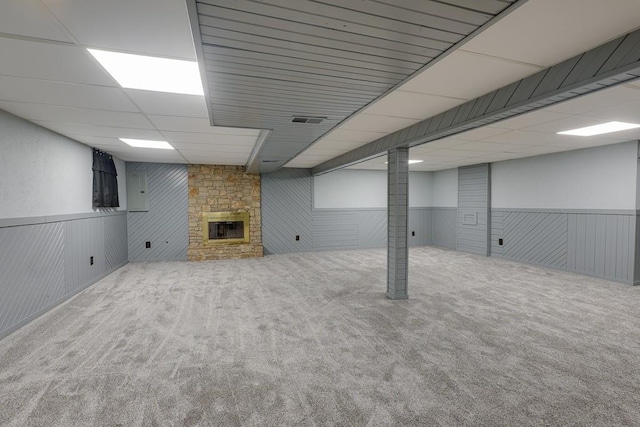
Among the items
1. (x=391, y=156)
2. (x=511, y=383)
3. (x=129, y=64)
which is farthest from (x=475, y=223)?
(x=129, y=64)

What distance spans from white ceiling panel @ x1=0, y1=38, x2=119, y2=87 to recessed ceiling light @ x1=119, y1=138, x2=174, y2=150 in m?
2.57

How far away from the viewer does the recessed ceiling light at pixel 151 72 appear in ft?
6.94

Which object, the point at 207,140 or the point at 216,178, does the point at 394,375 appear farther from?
the point at 216,178

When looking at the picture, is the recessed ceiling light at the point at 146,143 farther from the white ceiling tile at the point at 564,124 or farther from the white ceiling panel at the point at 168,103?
the white ceiling tile at the point at 564,124

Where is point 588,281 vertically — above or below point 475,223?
below

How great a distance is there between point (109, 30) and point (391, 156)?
11.8 feet

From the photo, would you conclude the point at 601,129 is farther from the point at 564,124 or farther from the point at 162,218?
the point at 162,218

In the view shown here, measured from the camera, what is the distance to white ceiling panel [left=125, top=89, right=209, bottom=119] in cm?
283

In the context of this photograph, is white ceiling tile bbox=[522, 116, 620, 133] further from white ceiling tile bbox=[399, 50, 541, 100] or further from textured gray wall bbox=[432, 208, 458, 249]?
textured gray wall bbox=[432, 208, 458, 249]

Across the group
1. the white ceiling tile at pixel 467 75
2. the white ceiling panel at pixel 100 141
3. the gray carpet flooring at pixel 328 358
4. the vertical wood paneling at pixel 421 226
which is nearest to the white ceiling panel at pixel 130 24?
the white ceiling tile at pixel 467 75

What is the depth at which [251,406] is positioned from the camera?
209cm

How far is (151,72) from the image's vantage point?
235 cm

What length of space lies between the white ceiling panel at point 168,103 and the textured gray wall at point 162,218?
4.73 m

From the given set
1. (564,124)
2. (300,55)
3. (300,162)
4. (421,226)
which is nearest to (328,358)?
(300,55)
